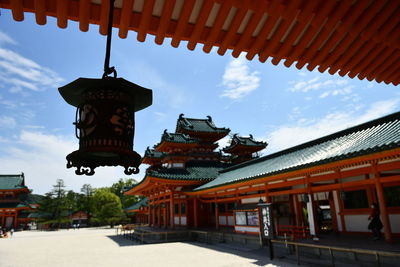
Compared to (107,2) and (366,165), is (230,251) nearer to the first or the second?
(366,165)

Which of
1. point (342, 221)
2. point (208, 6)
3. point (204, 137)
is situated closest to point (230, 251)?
point (342, 221)

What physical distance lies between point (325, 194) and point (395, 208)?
3423 millimetres

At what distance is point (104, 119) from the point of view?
2418 mm

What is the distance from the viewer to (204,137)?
27312 mm

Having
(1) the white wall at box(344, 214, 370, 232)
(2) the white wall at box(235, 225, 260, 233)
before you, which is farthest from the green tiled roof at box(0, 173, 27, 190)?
(1) the white wall at box(344, 214, 370, 232)

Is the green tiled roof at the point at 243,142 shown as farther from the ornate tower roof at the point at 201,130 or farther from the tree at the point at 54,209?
the tree at the point at 54,209

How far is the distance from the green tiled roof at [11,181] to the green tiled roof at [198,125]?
3296 cm

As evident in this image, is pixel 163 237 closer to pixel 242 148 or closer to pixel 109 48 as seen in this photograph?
pixel 242 148

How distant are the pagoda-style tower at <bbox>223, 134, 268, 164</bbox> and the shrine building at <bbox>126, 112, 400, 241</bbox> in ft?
0.36

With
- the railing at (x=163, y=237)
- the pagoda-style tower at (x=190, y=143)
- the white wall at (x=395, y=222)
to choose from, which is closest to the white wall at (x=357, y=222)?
the white wall at (x=395, y=222)

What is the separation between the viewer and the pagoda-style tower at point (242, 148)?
1123 inches

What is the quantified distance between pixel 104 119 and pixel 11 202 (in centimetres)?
5138

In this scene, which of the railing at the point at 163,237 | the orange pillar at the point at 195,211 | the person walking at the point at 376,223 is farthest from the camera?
the orange pillar at the point at 195,211

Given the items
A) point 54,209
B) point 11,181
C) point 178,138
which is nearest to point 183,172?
point 178,138
